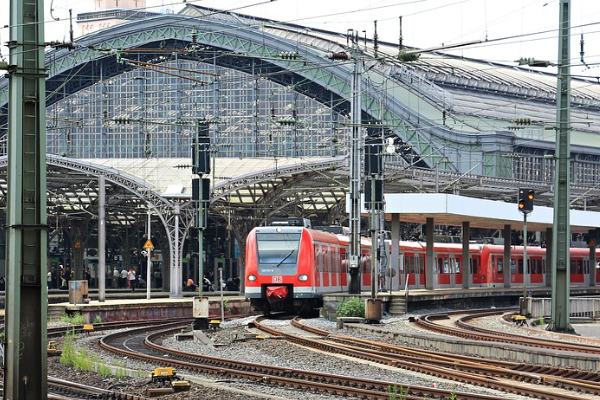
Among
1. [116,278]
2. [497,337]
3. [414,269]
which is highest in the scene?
[414,269]

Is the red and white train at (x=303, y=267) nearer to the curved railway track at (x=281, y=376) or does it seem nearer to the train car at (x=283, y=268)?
the train car at (x=283, y=268)

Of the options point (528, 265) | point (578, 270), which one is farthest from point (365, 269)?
point (578, 270)

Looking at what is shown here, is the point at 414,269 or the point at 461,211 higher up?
the point at 461,211

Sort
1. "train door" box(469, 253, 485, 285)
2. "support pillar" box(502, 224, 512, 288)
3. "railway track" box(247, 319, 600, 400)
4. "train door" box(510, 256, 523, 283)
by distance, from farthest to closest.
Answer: "train door" box(510, 256, 523, 283) < "train door" box(469, 253, 485, 285) < "support pillar" box(502, 224, 512, 288) < "railway track" box(247, 319, 600, 400)

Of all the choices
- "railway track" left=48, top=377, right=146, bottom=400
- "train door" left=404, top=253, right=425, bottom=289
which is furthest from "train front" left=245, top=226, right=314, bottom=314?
"railway track" left=48, top=377, right=146, bottom=400

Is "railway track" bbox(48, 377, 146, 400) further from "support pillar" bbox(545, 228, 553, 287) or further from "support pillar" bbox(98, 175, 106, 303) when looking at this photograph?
"support pillar" bbox(545, 228, 553, 287)

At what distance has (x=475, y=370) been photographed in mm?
18484

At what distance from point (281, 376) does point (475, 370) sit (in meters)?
3.10

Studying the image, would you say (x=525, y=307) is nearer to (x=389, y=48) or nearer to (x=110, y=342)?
(x=110, y=342)

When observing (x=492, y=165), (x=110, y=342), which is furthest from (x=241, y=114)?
(x=110, y=342)

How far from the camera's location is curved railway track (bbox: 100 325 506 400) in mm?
15359

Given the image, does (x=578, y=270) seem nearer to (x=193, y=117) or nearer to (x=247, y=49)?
(x=193, y=117)

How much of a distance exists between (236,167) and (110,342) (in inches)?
1192

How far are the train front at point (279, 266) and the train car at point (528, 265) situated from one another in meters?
19.0
